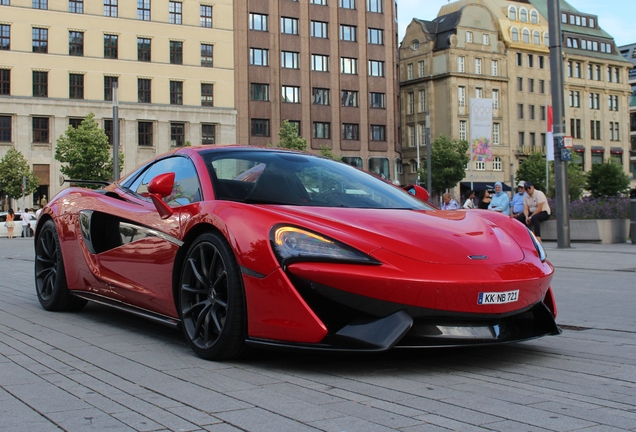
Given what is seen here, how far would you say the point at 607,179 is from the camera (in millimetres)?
77125

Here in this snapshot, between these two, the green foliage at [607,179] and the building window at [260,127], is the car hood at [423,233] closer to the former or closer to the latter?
the building window at [260,127]

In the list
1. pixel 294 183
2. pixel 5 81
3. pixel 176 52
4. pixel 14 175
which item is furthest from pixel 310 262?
pixel 176 52

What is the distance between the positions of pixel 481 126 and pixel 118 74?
26.9 metres

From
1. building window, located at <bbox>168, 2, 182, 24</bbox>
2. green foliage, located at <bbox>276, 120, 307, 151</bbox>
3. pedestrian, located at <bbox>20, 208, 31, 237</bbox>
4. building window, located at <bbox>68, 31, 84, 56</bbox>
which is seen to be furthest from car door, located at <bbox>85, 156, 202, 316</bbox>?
building window, located at <bbox>168, 2, 182, 24</bbox>

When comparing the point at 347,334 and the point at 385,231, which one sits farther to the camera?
Answer: the point at 385,231

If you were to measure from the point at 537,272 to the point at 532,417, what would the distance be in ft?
4.29

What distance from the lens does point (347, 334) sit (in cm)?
389

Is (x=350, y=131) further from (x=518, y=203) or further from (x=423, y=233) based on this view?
(x=423, y=233)

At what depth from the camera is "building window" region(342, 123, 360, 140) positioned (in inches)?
2726

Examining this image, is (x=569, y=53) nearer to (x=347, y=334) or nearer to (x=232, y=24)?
(x=232, y=24)

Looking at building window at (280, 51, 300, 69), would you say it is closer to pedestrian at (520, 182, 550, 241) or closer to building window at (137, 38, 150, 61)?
building window at (137, 38, 150, 61)

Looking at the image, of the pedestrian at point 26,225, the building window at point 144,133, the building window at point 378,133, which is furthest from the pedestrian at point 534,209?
the building window at point 378,133

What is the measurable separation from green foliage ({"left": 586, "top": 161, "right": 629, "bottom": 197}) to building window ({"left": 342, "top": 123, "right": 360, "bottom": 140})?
81.2 ft

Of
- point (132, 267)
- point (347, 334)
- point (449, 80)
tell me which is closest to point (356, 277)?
point (347, 334)
